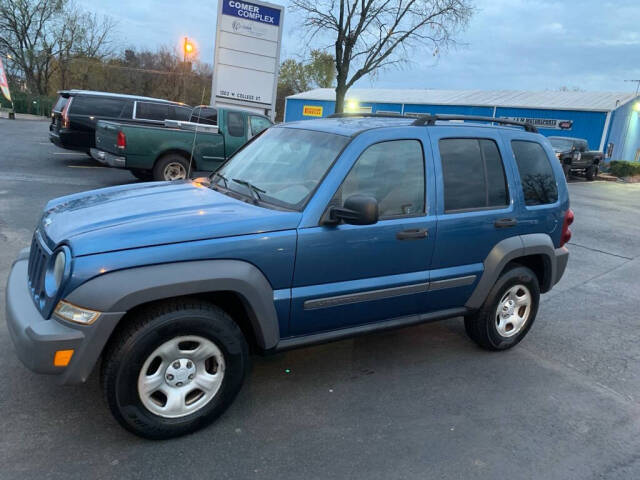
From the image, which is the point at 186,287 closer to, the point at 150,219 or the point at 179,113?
the point at 150,219

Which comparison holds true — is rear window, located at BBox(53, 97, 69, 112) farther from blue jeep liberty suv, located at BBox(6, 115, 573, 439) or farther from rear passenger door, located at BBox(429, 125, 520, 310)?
rear passenger door, located at BBox(429, 125, 520, 310)

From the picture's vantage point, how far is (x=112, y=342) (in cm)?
266

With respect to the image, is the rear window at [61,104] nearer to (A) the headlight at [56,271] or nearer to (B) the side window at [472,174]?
(A) the headlight at [56,271]

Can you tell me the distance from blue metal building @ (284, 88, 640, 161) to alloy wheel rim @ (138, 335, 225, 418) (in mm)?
29099

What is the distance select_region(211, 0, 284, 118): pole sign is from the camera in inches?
579

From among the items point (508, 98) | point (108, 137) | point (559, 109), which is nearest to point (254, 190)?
point (108, 137)

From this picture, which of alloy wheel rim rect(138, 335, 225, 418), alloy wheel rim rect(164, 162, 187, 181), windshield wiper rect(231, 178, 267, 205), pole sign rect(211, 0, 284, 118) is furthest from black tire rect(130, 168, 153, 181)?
alloy wheel rim rect(138, 335, 225, 418)

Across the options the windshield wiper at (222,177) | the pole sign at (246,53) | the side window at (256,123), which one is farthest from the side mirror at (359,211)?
the pole sign at (246,53)

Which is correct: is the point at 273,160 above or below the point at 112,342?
above

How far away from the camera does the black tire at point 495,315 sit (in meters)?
4.07

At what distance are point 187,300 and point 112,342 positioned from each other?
44 cm

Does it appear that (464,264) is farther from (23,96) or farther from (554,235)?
(23,96)

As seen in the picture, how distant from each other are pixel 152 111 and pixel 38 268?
1087cm

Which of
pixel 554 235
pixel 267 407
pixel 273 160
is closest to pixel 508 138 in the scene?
pixel 554 235
